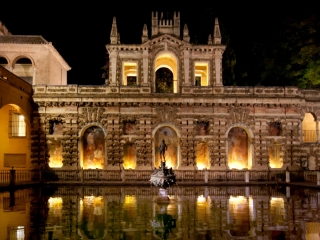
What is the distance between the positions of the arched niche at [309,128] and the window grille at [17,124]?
2785 cm

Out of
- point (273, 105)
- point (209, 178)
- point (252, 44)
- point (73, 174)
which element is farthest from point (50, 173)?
point (252, 44)

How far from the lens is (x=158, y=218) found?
16.1 metres

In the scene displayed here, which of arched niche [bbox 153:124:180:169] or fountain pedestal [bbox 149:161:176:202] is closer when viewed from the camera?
fountain pedestal [bbox 149:161:176:202]

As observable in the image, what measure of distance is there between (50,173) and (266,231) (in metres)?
25.8

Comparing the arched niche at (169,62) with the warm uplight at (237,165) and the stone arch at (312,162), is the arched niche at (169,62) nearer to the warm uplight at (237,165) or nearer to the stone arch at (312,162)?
the warm uplight at (237,165)

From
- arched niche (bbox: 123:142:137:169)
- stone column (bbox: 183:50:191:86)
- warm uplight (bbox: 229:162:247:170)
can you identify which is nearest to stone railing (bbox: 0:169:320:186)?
arched niche (bbox: 123:142:137:169)

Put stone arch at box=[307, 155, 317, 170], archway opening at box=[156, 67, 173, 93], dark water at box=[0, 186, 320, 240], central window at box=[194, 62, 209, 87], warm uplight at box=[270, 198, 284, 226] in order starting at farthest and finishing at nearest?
archway opening at box=[156, 67, 173, 93] < central window at box=[194, 62, 209, 87] < stone arch at box=[307, 155, 317, 170] < warm uplight at box=[270, 198, 284, 226] < dark water at box=[0, 186, 320, 240]

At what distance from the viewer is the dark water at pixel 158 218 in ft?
43.4

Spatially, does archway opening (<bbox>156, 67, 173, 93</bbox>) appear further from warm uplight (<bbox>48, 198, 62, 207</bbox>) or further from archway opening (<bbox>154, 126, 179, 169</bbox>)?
warm uplight (<bbox>48, 198, 62, 207</bbox>)

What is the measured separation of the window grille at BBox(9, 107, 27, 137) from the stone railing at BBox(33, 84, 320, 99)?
2887mm

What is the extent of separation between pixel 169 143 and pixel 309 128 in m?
15.4

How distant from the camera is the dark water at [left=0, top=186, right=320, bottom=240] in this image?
43.4 feet

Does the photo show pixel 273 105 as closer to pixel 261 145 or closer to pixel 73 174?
pixel 261 145

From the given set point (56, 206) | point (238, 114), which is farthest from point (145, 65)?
point (56, 206)
